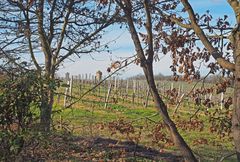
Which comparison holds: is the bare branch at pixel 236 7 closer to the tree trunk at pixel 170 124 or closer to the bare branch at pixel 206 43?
the bare branch at pixel 206 43

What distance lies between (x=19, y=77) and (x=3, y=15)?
178 inches

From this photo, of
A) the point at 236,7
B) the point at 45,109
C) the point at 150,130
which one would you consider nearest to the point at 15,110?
the point at 45,109

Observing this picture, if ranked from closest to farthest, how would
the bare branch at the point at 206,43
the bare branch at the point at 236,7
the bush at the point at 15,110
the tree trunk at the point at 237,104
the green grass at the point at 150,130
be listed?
1. the tree trunk at the point at 237,104
2. the bare branch at the point at 236,7
3. the bare branch at the point at 206,43
4. the bush at the point at 15,110
5. the green grass at the point at 150,130

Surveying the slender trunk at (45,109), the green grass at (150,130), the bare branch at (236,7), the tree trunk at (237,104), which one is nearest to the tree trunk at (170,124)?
the green grass at (150,130)

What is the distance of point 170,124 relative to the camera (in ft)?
11.8

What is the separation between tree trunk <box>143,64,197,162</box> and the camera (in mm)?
3533

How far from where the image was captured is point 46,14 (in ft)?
29.5

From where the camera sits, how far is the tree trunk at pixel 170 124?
353cm

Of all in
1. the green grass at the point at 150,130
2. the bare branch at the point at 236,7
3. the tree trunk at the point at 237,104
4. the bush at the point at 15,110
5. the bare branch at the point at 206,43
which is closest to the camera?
the tree trunk at the point at 237,104

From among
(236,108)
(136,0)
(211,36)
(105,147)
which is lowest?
(105,147)

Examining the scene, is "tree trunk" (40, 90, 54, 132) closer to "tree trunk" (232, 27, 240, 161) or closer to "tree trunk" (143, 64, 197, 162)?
"tree trunk" (143, 64, 197, 162)

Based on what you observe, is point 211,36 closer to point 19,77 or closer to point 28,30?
point 19,77

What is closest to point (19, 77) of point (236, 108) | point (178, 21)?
point (178, 21)

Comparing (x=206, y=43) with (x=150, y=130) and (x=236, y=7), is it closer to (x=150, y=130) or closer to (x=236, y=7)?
(x=236, y=7)
